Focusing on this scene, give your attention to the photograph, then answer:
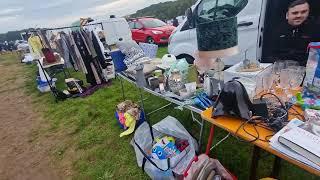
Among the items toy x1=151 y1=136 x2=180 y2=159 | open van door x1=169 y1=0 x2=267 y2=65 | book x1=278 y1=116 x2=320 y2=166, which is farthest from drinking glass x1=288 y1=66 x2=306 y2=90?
open van door x1=169 y1=0 x2=267 y2=65

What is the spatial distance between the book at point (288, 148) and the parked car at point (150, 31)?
9776 millimetres

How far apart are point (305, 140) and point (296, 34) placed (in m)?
1.54

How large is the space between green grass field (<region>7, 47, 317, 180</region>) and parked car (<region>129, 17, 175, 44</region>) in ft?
18.1

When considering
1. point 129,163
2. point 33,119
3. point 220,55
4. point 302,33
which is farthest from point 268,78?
point 33,119

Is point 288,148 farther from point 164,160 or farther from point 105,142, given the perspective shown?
point 105,142

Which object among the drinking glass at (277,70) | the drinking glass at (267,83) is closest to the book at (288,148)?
the drinking glass at (267,83)

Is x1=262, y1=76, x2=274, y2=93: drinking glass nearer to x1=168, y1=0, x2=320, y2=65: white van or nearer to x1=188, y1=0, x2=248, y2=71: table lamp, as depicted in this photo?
x1=188, y1=0, x2=248, y2=71: table lamp

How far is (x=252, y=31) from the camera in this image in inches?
153

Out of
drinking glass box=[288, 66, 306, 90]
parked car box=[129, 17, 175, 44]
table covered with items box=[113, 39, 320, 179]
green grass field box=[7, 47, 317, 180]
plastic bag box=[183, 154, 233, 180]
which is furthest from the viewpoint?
parked car box=[129, 17, 175, 44]

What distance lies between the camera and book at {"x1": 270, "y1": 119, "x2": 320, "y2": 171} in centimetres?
115

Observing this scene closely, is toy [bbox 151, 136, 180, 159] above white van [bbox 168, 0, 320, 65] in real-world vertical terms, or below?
below

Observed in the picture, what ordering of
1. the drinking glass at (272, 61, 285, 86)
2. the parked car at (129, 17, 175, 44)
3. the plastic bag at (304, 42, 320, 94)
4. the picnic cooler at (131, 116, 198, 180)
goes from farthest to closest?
the parked car at (129, 17, 175, 44) < the picnic cooler at (131, 116, 198, 180) < the drinking glass at (272, 61, 285, 86) < the plastic bag at (304, 42, 320, 94)

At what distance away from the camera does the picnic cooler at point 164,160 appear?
7.66 ft

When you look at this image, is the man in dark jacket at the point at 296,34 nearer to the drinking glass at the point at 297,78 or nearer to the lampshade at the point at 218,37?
the drinking glass at the point at 297,78
